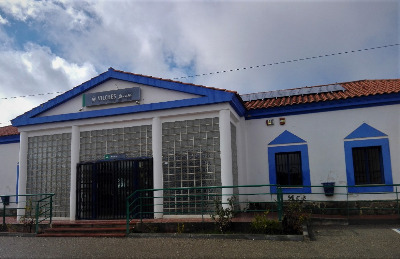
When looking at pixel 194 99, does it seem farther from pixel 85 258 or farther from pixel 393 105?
pixel 393 105

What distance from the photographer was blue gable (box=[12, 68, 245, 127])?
10703 millimetres

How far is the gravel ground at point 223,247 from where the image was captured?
6.82 m

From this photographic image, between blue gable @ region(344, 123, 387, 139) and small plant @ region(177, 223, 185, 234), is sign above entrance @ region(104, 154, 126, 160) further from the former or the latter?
blue gable @ region(344, 123, 387, 139)

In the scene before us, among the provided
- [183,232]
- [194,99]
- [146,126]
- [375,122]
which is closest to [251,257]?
[183,232]

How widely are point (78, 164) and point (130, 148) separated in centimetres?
200

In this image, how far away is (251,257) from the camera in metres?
6.64

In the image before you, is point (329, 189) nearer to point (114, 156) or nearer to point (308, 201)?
point (308, 201)

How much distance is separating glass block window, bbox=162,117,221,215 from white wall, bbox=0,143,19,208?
342 inches

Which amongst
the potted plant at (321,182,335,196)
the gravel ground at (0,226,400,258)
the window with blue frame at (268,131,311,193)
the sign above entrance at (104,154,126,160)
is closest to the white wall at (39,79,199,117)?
the sign above entrance at (104,154,126,160)

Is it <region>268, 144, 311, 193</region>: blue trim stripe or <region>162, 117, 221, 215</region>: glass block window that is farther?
<region>268, 144, 311, 193</region>: blue trim stripe

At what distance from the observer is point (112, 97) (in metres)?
11.9

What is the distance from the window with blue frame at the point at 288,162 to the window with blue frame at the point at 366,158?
1368 millimetres

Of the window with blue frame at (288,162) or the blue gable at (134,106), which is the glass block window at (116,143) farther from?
the window with blue frame at (288,162)

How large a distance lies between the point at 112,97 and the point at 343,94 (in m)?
7.97
